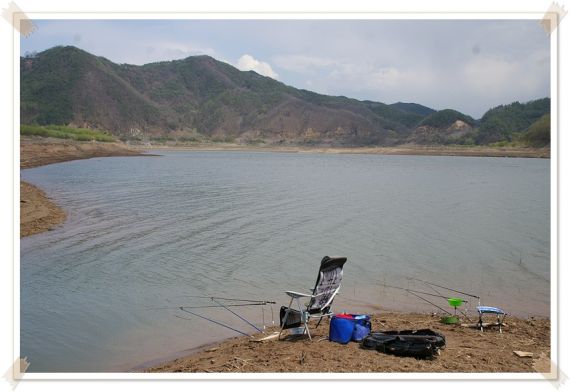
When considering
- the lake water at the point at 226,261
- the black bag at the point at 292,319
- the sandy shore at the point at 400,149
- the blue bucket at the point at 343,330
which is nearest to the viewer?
the blue bucket at the point at 343,330

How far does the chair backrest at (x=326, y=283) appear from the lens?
16.6 feet

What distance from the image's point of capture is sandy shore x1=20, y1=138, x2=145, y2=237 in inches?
457

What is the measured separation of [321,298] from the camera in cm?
522

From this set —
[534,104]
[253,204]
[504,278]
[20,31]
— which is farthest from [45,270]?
[534,104]

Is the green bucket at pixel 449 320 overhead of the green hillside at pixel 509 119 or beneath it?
beneath

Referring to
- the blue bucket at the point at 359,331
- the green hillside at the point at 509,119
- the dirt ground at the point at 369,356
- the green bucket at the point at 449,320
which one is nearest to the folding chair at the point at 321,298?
the dirt ground at the point at 369,356

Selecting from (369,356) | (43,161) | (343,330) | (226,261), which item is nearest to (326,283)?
(343,330)

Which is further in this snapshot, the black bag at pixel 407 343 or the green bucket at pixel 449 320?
the green bucket at pixel 449 320

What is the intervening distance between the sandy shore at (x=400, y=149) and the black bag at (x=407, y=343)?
52.7 metres

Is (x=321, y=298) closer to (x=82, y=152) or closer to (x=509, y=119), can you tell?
(x=82, y=152)

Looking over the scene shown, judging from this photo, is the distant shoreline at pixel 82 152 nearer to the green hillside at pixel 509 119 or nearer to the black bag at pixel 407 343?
the green hillside at pixel 509 119

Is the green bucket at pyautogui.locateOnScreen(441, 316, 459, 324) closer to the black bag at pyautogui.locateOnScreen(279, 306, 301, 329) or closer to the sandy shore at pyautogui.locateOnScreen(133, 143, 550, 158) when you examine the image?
the black bag at pyautogui.locateOnScreen(279, 306, 301, 329)

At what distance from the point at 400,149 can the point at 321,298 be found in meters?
76.5
